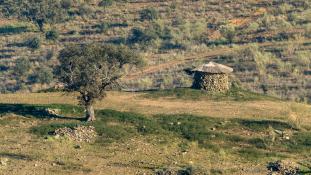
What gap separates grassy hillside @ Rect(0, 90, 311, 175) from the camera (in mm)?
36562

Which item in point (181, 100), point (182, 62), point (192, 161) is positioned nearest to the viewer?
point (192, 161)

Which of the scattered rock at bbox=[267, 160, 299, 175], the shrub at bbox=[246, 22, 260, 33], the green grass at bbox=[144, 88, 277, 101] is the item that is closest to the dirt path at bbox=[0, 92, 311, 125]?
the green grass at bbox=[144, 88, 277, 101]

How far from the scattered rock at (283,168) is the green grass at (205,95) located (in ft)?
55.0

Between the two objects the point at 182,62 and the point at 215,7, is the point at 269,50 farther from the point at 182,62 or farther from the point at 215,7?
the point at 215,7

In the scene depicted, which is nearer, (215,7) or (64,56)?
(64,56)

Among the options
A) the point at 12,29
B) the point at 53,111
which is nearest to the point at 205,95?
the point at 53,111

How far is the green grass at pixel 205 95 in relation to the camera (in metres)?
53.1

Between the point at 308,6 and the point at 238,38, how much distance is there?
1547 cm

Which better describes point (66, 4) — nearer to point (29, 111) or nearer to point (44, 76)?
point (44, 76)

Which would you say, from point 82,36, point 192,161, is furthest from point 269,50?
point 192,161

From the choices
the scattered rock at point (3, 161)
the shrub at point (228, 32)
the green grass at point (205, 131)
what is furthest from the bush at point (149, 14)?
the scattered rock at point (3, 161)

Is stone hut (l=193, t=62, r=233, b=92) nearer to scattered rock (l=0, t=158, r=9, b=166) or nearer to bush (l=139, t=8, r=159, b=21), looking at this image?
scattered rock (l=0, t=158, r=9, b=166)

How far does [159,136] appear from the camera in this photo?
42.5m

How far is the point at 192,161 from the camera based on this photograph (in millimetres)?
A: 37500
